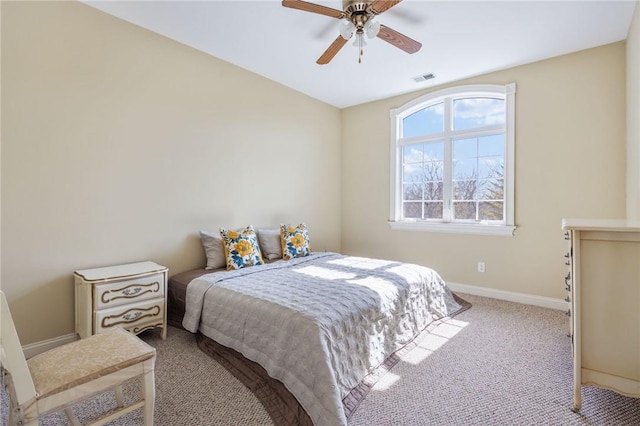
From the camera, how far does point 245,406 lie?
5.69ft

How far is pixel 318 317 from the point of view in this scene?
183 centimetres

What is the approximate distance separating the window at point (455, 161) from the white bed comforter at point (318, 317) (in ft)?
4.12

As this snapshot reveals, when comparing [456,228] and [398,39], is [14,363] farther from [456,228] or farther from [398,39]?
[456,228]

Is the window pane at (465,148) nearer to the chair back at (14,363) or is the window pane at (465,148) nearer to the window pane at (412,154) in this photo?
the window pane at (412,154)

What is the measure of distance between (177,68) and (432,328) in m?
3.39

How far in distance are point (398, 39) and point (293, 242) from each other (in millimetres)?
2224

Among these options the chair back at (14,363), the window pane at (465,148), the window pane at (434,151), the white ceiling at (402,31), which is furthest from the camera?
the window pane at (434,151)

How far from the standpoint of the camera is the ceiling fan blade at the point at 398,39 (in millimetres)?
2204

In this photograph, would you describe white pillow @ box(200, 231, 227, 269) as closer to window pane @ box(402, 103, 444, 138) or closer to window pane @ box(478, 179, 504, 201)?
window pane @ box(402, 103, 444, 138)

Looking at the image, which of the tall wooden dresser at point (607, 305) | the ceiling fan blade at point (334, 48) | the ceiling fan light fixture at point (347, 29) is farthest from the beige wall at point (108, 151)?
the tall wooden dresser at point (607, 305)

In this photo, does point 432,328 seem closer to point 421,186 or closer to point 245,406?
point 245,406

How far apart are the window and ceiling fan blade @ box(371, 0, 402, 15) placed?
2.24m

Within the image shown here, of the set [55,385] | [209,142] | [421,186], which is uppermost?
[209,142]

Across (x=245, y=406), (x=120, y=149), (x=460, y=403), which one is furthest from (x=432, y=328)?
(x=120, y=149)
